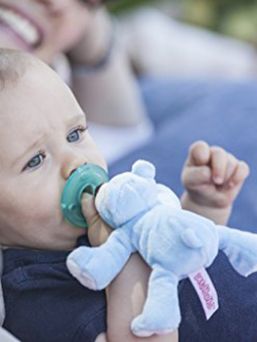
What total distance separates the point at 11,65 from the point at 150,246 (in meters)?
0.25

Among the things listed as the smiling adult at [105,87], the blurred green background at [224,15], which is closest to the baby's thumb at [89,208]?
the smiling adult at [105,87]

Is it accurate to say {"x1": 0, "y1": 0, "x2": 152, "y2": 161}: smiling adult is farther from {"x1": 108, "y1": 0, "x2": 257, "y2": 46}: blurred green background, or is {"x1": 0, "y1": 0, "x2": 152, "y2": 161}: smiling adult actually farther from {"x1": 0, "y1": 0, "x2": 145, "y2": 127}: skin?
{"x1": 108, "y1": 0, "x2": 257, "y2": 46}: blurred green background

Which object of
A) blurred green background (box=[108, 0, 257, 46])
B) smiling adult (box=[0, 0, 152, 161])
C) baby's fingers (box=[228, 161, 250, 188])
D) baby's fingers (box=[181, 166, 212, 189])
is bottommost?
blurred green background (box=[108, 0, 257, 46])

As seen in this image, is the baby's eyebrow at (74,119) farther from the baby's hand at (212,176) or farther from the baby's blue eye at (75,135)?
the baby's hand at (212,176)

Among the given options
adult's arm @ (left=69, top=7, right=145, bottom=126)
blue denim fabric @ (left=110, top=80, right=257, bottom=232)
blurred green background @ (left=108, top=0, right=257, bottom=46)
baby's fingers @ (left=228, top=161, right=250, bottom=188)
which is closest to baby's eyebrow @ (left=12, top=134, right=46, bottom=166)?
baby's fingers @ (left=228, top=161, right=250, bottom=188)

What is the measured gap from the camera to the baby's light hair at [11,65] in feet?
2.78

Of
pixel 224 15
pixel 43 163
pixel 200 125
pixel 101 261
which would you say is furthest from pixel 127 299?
pixel 224 15

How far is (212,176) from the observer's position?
41.8 inches

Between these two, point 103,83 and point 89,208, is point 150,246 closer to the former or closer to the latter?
point 89,208

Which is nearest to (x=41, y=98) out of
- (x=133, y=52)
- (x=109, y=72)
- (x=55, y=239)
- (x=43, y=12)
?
(x=55, y=239)

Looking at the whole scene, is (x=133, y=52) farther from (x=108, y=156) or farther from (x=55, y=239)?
(x=55, y=239)

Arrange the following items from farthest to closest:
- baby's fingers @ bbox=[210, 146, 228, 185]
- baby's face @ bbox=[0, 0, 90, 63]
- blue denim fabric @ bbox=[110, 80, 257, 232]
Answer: baby's face @ bbox=[0, 0, 90, 63]
blue denim fabric @ bbox=[110, 80, 257, 232]
baby's fingers @ bbox=[210, 146, 228, 185]

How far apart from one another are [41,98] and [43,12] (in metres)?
0.67

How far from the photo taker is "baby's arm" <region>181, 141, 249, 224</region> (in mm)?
1054
